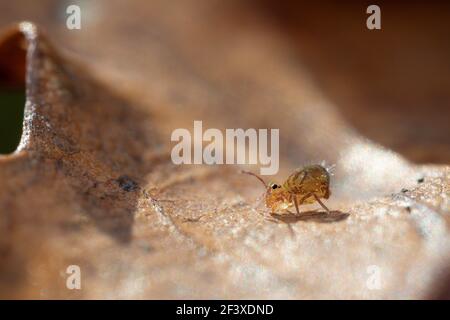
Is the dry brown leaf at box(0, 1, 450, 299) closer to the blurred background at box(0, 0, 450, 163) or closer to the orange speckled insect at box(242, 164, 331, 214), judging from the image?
the orange speckled insect at box(242, 164, 331, 214)

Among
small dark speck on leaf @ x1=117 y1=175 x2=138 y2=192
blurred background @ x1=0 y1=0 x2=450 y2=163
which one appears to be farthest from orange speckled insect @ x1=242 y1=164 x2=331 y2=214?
blurred background @ x1=0 y1=0 x2=450 y2=163

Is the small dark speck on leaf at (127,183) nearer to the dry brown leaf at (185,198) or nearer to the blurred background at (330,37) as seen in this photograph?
the dry brown leaf at (185,198)

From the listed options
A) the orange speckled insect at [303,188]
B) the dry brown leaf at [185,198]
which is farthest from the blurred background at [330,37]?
the orange speckled insect at [303,188]

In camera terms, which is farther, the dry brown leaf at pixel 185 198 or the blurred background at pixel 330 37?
the blurred background at pixel 330 37

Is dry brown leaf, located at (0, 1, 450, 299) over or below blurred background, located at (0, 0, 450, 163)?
below

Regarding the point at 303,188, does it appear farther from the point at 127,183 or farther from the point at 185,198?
the point at 127,183
